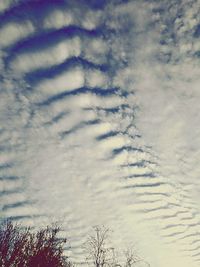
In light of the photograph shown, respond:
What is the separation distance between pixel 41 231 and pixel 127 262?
Answer: 54.3 ft

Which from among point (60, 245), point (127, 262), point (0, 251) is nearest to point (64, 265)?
point (60, 245)

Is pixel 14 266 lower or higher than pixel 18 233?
lower

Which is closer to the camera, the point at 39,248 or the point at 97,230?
the point at 39,248

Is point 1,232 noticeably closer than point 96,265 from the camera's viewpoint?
Yes

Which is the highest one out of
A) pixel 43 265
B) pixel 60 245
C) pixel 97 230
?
pixel 97 230

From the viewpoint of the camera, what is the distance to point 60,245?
23.2m

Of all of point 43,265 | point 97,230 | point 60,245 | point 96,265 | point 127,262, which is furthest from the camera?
point 127,262

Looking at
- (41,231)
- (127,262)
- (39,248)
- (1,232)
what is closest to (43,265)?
(39,248)

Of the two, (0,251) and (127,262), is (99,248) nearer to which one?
(127,262)

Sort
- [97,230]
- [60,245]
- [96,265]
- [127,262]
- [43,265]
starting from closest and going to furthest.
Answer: [43,265], [60,245], [96,265], [97,230], [127,262]

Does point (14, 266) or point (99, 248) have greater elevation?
point (99, 248)

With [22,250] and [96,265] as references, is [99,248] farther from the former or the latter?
[22,250]

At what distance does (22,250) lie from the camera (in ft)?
75.2

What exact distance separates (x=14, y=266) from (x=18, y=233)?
290 centimetres
